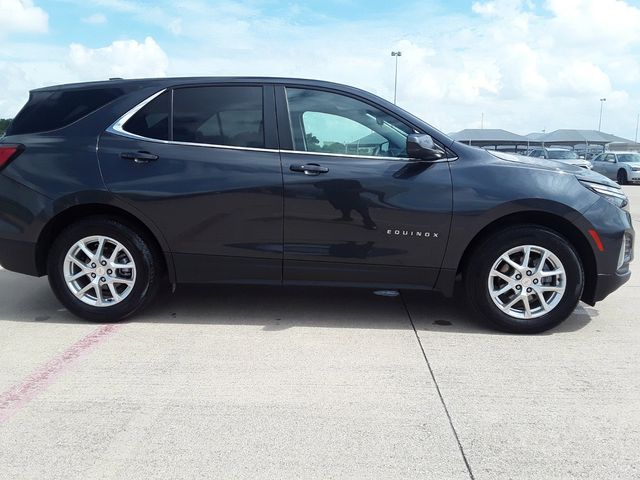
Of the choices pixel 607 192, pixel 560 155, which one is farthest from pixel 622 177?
pixel 607 192

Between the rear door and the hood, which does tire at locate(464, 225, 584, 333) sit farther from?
the rear door

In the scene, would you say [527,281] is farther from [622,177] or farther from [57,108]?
[622,177]

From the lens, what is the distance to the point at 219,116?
4191 millimetres

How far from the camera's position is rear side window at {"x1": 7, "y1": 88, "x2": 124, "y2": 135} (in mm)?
4273

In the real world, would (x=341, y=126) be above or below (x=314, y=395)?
above

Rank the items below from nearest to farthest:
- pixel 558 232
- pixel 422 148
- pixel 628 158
A: pixel 422 148, pixel 558 232, pixel 628 158

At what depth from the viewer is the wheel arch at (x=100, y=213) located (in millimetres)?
4191

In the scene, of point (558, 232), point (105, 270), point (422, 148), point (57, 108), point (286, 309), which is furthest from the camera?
point (286, 309)

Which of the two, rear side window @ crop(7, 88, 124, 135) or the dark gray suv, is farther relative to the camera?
rear side window @ crop(7, 88, 124, 135)

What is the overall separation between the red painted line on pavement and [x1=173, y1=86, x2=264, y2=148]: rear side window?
1.60m

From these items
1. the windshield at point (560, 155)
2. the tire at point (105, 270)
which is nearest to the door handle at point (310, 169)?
the tire at point (105, 270)

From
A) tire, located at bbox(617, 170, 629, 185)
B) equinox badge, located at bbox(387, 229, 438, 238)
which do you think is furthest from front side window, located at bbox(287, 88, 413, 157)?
tire, located at bbox(617, 170, 629, 185)

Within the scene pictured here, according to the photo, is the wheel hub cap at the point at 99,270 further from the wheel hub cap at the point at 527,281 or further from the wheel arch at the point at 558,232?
the wheel hub cap at the point at 527,281

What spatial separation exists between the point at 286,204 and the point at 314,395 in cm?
148
